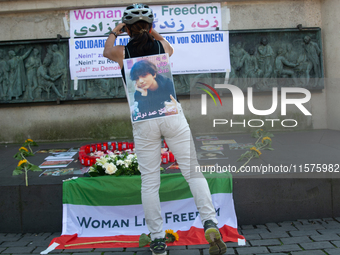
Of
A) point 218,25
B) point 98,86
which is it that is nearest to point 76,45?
point 98,86

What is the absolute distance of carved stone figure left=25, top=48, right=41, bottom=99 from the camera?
716 centimetres

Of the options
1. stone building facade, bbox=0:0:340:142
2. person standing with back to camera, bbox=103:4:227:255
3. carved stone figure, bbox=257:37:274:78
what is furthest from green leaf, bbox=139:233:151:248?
carved stone figure, bbox=257:37:274:78

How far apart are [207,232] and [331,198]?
6.28 ft

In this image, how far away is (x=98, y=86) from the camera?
7281 millimetres

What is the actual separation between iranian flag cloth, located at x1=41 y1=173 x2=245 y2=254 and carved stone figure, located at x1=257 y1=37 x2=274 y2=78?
4.53m

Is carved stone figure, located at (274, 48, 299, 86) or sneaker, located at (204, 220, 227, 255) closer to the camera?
sneaker, located at (204, 220, 227, 255)

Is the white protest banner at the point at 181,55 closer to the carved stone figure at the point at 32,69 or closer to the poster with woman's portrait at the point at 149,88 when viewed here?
the carved stone figure at the point at 32,69

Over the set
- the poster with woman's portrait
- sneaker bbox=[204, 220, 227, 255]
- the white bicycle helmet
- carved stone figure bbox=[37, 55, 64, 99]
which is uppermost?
carved stone figure bbox=[37, 55, 64, 99]

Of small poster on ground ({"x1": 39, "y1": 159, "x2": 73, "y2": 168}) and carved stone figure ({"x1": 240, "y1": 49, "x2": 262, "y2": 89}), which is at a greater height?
carved stone figure ({"x1": 240, "y1": 49, "x2": 262, "y2": 89})

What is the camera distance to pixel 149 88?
251 centimetres

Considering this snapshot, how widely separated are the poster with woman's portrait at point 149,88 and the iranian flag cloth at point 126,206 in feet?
3.85

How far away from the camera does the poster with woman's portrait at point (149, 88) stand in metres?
2.46

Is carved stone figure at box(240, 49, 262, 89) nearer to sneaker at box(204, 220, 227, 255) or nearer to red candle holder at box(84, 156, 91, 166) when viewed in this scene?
red candle holder at box(84, 156, 91, 166)

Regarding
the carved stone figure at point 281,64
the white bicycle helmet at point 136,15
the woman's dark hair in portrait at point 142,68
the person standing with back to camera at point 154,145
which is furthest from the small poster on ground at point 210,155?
the carved stone figure at point 281,64
